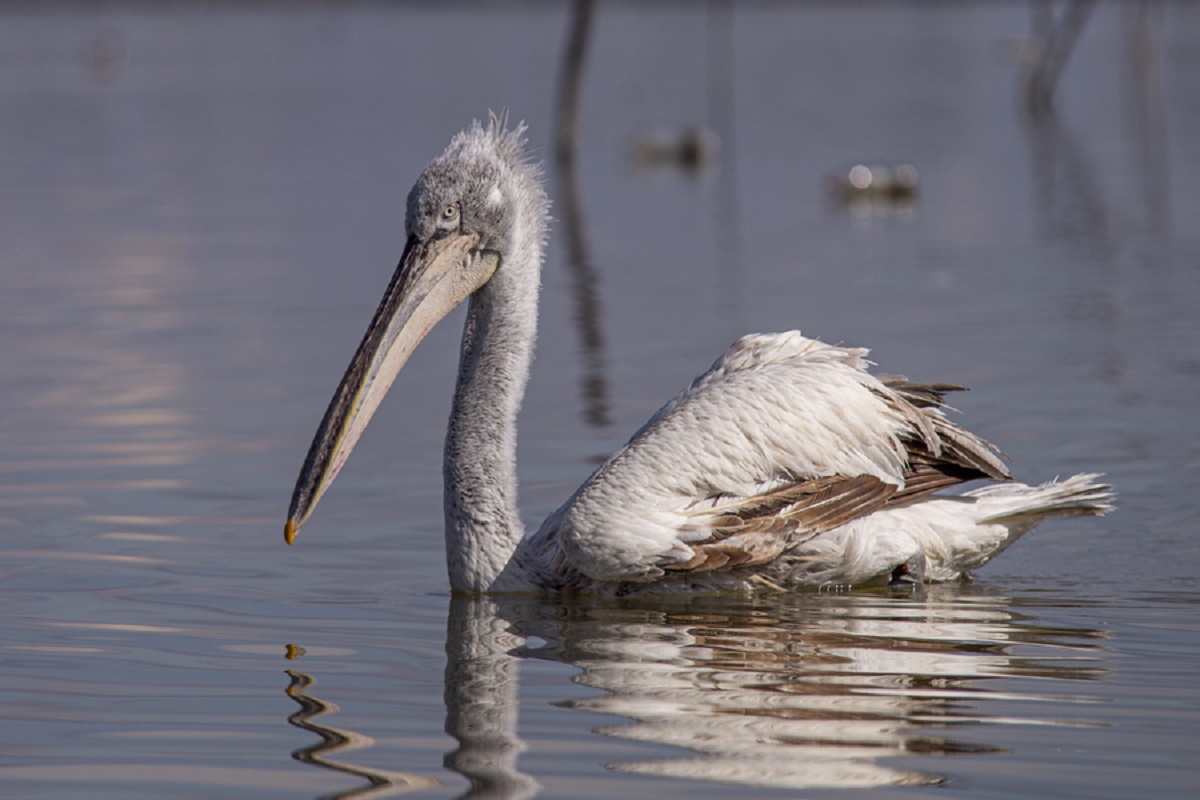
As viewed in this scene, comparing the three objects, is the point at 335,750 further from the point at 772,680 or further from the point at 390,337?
the point at 390,337

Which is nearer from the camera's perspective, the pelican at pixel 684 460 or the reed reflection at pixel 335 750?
the reed reflection at pixel 335 750

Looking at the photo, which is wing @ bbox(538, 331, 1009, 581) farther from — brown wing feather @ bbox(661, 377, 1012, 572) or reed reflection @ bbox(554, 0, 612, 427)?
reed reflection @ bbox(554, 0, 612, 427)

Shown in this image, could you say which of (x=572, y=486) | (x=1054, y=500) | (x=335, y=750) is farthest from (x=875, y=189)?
(x=335, y=750)

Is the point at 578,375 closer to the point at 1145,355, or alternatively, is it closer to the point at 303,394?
the point at 303,394

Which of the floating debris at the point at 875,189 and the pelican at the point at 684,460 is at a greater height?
the floating debris at the point at 875,189

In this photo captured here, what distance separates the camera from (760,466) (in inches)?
216

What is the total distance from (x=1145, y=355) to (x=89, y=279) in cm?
721

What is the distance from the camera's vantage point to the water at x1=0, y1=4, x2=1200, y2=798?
4098 millimetres

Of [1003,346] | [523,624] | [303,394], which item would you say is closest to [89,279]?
[303,394]

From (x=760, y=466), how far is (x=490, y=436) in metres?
0.82

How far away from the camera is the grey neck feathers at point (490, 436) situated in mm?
5543

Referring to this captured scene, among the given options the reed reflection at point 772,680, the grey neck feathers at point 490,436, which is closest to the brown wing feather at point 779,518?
the reed reflection at point 772,680

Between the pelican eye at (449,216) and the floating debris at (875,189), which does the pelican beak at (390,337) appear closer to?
the pelican eye at (449,216)

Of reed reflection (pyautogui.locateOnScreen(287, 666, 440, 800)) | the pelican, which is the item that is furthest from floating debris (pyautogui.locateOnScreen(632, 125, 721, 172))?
reed reflection (pyautogui.locateOnScreen(287, 666, 440, 800))
